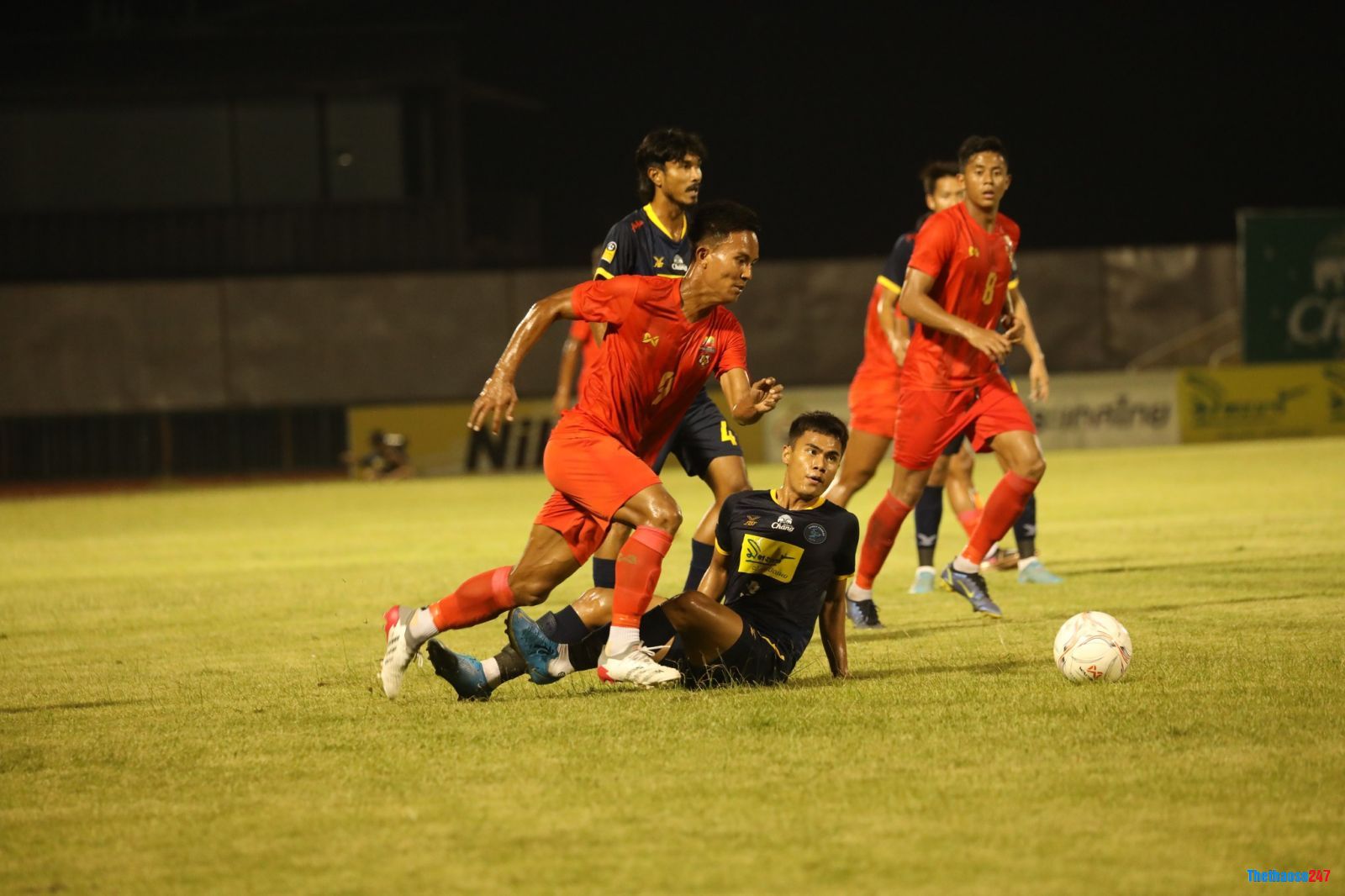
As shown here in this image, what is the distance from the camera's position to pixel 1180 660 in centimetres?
677

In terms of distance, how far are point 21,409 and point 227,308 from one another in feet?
11.4

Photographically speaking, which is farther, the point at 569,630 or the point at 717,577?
the point at 717,577

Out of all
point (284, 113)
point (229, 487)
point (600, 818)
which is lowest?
point (229, 487)

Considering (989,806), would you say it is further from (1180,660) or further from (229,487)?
(229,487)

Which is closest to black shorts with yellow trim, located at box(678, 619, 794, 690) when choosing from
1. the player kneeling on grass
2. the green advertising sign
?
the player kneeling on grass

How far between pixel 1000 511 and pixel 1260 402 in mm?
18103

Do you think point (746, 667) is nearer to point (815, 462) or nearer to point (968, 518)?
point (815, 462)

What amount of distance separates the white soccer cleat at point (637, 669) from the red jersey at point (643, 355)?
0.86 m

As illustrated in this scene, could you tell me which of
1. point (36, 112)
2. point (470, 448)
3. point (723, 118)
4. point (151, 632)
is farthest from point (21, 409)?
point (151, 632)

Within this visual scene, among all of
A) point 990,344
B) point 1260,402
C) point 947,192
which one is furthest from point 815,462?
point 1260,402

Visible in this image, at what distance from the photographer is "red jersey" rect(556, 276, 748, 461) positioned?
20.9 ft

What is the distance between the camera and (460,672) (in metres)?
6.21

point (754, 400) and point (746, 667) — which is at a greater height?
point (754, 400)

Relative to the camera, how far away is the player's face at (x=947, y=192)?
948cm
